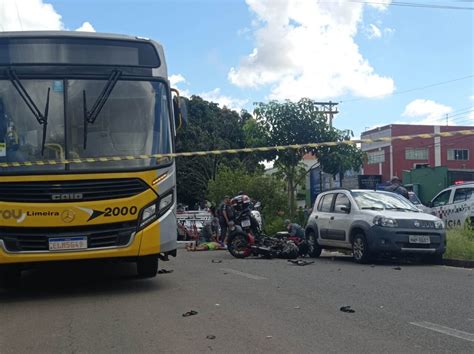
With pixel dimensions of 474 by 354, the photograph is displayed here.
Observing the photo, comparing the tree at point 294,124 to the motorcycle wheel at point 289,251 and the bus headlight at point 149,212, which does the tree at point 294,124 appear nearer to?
the motorcycle wheel at point 289,251

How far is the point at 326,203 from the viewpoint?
14.1 metres

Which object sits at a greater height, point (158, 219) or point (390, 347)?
point (158, 219)

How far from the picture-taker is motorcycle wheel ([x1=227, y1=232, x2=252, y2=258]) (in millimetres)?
14180

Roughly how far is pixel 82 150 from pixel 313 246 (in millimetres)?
8076

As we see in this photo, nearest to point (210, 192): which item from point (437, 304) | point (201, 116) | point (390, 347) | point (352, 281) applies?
point (201, 116)

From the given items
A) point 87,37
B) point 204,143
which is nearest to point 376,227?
point 87,37

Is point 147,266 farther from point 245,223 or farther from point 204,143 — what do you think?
point 204,143

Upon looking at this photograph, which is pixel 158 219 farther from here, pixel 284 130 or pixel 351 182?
pixel 351 182

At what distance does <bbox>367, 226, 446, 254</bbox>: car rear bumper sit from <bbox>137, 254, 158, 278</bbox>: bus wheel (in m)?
4.87

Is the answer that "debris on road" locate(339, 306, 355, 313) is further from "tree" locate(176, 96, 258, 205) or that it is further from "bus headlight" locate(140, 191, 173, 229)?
"tree" locate(176, 96, 258, 205)

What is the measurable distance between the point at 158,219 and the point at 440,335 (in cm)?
397

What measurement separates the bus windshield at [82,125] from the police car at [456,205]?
422 inches

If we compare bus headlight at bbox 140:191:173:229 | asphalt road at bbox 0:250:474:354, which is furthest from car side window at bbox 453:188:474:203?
bus headlight at bbox 140:191:173:229

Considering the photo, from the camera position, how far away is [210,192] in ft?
98.7
